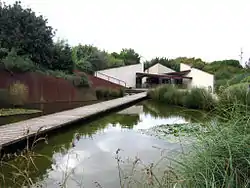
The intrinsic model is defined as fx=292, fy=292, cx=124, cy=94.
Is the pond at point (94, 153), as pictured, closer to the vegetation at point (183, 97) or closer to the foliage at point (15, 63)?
the vegetation at point (183, 97)

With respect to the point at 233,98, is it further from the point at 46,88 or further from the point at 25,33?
the point at 25,33

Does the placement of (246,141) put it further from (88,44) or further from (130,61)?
(130,61)

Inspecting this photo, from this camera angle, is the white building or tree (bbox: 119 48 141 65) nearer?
the white building

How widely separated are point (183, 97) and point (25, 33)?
9.09m

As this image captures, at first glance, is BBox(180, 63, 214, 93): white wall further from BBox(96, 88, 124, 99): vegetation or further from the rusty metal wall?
the rusty metal wall

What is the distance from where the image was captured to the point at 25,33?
1576 centimetres

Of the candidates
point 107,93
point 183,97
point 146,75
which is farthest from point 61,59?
point 146,75

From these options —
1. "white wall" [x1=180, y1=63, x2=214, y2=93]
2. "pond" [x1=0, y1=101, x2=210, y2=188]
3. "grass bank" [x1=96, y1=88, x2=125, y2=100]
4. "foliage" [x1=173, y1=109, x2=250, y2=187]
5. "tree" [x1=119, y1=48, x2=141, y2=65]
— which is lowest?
"pond" [x1=0, y1=101, x2=210, y2=188]

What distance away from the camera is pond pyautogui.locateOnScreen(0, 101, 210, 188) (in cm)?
403

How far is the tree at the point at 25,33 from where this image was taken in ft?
50.1

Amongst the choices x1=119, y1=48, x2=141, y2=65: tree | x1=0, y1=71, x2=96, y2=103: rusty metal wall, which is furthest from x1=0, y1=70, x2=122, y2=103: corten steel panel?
x1=119, y1=48, x2=141, y2=65: tree

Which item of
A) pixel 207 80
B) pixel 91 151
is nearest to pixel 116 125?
pixel 91 151

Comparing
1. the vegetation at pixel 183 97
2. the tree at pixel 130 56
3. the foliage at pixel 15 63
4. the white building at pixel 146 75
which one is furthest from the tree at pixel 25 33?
the tree at pixel 130 56

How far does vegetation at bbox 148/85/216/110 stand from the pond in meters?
4.45
